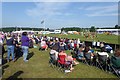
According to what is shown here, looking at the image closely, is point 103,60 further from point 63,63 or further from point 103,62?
point 63,63

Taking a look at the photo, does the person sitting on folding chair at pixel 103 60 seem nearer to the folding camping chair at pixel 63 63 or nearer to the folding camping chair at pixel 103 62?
the folding camping chair at pixel 103 62

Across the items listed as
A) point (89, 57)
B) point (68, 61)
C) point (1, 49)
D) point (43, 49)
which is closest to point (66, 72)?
point (68, 61)

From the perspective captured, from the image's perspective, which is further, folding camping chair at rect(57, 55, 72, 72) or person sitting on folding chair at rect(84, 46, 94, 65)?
person sitting on folding chair at rect(84, 46, 94, 65)

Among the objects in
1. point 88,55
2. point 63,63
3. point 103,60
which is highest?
point 88,55

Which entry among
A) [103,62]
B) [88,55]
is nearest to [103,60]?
[103,62]

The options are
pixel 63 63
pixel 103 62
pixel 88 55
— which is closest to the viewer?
pixel 63 63

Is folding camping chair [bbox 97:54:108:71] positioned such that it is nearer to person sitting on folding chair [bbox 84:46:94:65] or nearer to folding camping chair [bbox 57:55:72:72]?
person sitting on folding chair [bbox 84:46:94:65]

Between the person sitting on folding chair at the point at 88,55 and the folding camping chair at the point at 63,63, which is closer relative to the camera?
the folding camping chair at the point at 63,63

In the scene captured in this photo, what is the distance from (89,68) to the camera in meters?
10.1

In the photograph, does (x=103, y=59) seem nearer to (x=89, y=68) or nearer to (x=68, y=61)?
(x=89, y=68)

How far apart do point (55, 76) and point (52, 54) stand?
8.03 feet

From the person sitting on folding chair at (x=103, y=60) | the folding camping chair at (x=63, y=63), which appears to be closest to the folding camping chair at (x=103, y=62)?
the person sitting on folding chair at (x=103, y=60)

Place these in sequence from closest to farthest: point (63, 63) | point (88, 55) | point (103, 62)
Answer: point (63, 63) → point (103, 62) → point (88, 55)

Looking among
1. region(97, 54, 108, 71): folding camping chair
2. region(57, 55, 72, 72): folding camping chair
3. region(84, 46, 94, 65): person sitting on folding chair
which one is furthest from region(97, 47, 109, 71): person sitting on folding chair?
region(57, 55, 72, 72): folding camping chair
